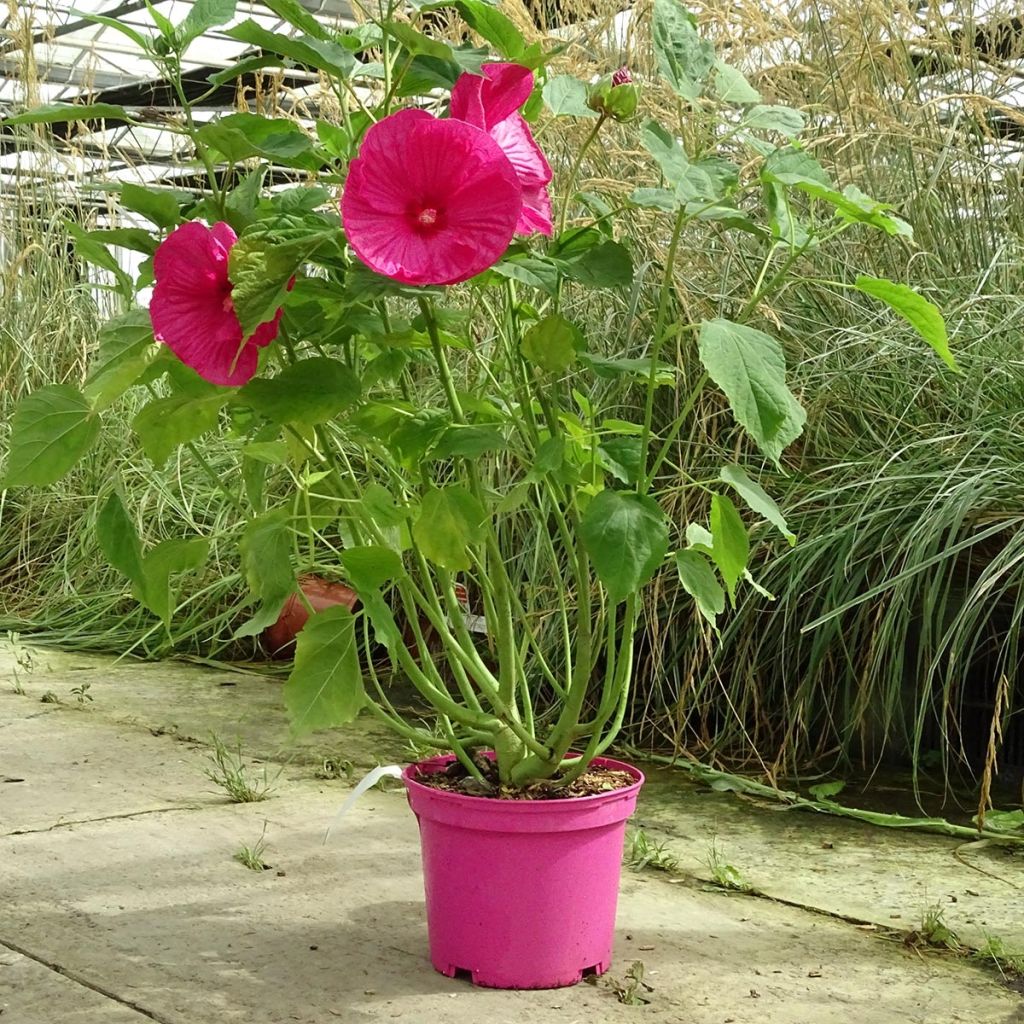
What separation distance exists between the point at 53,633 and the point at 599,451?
2.32 meters

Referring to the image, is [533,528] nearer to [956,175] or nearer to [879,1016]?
[956,175]

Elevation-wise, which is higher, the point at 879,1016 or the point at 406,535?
the point at 406,535

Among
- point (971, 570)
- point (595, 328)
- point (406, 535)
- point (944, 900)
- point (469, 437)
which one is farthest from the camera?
point (595, 328)

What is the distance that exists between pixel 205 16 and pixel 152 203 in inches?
6.3

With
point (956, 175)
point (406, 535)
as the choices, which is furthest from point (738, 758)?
point (956, 175)

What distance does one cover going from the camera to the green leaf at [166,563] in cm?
135

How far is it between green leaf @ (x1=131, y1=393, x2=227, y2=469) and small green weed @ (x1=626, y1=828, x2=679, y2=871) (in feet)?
2.75

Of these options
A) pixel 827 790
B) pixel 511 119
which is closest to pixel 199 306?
pixel 511 119

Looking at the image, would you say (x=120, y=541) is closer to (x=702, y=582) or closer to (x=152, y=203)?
(x=152, y=203)

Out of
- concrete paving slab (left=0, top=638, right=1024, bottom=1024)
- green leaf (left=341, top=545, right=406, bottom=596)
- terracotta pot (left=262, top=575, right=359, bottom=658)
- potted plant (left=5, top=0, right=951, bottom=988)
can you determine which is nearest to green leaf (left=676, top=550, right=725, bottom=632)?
potted plant (left=5, top=0, right=951, bottom=988)

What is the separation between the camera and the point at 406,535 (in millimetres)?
1494

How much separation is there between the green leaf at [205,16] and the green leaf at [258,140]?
75mm

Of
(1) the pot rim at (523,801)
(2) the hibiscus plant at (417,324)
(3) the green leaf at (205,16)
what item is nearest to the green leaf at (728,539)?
(2) the hibiscus plant at (417,324)

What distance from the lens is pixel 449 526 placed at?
123cm
